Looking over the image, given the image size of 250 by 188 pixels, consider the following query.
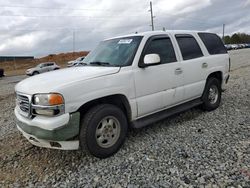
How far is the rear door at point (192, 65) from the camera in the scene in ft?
16.4

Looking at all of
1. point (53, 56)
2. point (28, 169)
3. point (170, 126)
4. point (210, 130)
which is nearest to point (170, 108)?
point (170, 126)

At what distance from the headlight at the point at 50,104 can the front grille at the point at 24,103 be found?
265mm

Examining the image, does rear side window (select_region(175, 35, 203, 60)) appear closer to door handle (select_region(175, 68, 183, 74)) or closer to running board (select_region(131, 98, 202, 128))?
door handle (select_region(175, 68, 183, 74))

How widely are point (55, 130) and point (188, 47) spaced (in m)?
3.29

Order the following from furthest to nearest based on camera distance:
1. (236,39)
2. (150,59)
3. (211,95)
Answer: (236,39), (211,95), (150,59)

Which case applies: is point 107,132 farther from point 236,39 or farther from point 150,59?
point 236,39

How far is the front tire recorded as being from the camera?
11.5ft

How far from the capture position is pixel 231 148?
387 cm

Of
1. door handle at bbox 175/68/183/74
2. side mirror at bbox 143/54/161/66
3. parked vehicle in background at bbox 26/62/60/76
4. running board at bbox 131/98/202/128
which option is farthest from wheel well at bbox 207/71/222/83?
parked vehicle in background at bbox 26/62/60/76

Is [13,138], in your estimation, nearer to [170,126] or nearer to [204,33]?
[170,126]

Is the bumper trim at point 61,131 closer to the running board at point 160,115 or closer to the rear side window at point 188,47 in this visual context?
the running board at point 160,115

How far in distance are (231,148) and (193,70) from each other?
184 centimetres

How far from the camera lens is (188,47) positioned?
5.23 meters

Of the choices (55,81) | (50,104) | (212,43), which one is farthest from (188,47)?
(50,104)
